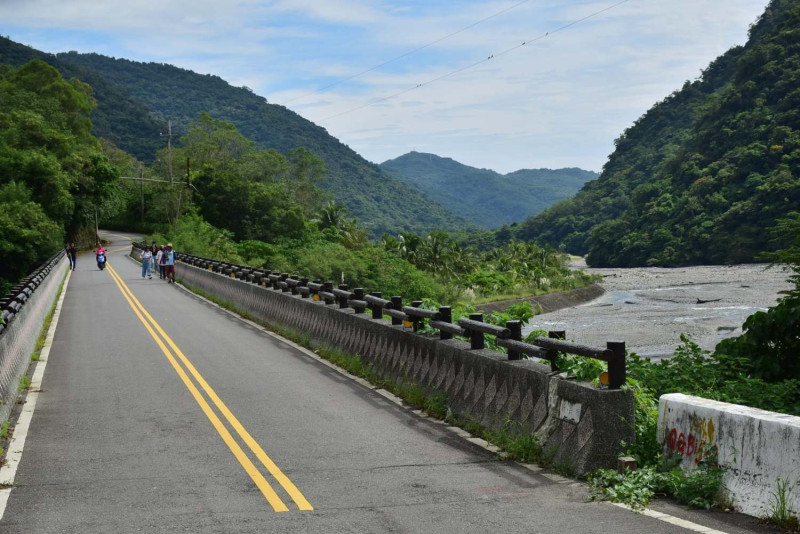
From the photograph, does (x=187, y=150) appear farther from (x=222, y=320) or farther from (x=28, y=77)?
(x=222, y=320)

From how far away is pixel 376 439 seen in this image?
10000mm

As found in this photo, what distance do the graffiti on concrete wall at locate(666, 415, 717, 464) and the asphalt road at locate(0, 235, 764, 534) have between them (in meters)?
0.55

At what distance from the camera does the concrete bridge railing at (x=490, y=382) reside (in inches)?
313

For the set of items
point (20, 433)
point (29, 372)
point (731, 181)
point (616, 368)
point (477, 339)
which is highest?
point (731, 181)

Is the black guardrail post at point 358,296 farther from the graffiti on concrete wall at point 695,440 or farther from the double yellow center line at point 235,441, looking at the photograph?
the graffiti on concrete wall at point 695,440

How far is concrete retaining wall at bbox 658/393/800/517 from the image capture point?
6.24 metres

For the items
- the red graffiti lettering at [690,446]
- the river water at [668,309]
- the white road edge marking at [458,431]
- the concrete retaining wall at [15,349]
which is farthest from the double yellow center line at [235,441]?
the river water at [668,309]

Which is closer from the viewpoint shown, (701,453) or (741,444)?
(741,444)

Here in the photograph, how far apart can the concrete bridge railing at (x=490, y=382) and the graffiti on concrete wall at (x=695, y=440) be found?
0.49 metres

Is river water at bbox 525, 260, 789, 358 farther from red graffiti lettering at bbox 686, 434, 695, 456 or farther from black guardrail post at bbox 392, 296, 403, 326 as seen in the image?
red graffiti lettering at bbox 686, 434, 695, 456

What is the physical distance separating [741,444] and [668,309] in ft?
214

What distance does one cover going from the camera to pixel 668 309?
6950 centimetres

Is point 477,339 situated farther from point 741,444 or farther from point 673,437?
point 741,444

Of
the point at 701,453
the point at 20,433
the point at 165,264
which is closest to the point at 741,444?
the point at 701,453
